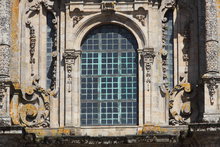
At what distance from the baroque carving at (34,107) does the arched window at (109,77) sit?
111 cm

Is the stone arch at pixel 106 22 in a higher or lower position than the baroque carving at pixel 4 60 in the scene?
higher

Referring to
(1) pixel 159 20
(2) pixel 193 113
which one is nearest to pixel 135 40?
(1) pixel 159 20

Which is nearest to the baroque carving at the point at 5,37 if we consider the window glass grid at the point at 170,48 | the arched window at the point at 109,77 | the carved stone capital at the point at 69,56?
the carved stone capital at the point at 69,56

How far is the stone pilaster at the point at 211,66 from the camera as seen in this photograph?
30.4 m

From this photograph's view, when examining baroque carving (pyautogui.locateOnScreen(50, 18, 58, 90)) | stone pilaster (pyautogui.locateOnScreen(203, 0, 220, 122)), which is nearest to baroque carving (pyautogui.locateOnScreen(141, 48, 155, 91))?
stone pilaster (pyautogui.locateOnScreen(203, 0, 220, 122))

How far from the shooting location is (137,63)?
32.2m

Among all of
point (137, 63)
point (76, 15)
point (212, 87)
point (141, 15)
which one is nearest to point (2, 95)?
point (76, 15)

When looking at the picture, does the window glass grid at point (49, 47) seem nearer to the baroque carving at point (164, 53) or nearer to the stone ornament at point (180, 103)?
the baroque carving at point (164, 53)

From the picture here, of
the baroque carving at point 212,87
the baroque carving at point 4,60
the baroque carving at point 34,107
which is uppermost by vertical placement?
the baroque carving at point 4,60

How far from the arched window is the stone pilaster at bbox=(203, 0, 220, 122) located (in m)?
2.49

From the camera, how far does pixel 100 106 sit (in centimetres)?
3197

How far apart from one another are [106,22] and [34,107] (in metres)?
3.43

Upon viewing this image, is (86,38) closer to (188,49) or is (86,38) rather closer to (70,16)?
(70,16)

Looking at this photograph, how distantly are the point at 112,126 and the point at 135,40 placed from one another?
9.19ft
